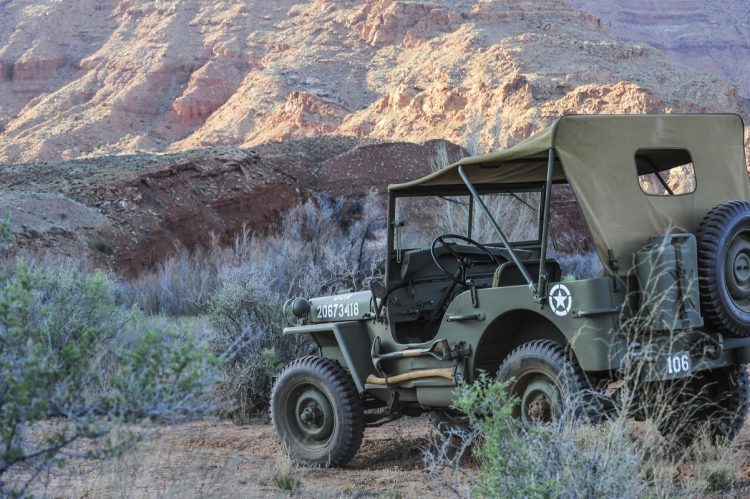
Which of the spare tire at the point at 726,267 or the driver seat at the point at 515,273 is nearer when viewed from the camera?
the spare tire at the point at 726,267

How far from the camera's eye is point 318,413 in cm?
742

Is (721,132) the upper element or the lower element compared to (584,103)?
lower

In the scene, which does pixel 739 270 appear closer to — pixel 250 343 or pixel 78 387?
pixel 78 387

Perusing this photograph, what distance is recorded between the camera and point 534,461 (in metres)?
4.45

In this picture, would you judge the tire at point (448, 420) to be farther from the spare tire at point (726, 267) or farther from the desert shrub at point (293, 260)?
the desert shrub at point (293, 260)

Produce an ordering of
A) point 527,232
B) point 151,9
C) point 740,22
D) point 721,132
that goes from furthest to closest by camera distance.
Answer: point 740,22, point 151,9, point 527,232, point 721,132

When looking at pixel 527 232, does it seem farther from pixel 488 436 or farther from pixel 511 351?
pixel 488 436

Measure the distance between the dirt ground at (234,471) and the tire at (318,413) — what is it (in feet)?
0.50

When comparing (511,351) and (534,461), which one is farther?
(511,351)

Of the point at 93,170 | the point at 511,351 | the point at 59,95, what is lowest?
the point at 511,351

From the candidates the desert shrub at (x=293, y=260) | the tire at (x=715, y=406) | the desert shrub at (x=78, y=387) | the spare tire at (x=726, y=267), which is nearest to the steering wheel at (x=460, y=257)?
the tire at (x=715, y=406)

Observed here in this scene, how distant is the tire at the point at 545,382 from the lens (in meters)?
5.53

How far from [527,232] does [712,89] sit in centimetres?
3867

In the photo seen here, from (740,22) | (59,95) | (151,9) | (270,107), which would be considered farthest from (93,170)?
(740,22)
